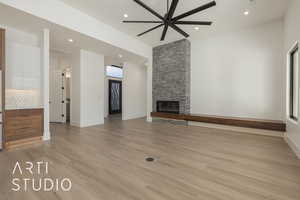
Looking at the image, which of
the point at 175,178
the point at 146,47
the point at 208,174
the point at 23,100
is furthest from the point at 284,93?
the point at 23,100

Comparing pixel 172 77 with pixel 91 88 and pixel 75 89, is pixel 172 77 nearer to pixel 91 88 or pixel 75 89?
pixel 91 88

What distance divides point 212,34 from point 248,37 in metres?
1.21

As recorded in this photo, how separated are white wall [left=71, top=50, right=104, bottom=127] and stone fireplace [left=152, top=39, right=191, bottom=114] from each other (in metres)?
2.55

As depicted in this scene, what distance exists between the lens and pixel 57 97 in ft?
21.7

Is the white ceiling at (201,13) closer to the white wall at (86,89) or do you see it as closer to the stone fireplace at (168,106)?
the white wall at (86,89)

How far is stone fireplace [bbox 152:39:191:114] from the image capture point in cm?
607

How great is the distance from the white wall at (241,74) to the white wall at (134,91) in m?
3.14

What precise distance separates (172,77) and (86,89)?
3.66 metres

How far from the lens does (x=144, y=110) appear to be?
28.2 ft

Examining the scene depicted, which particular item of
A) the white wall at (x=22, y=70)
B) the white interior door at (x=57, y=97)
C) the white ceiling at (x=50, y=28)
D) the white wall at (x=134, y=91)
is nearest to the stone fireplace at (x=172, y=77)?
the white wall at (x=134, y=91)

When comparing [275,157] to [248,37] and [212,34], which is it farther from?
[212,34]

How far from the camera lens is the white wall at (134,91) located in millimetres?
7355

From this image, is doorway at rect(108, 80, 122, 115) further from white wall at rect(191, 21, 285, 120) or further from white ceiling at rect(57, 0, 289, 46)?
white wall at rect(191, 21, 285, 120)

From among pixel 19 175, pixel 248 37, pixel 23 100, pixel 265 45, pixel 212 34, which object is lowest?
pixel 19 175
